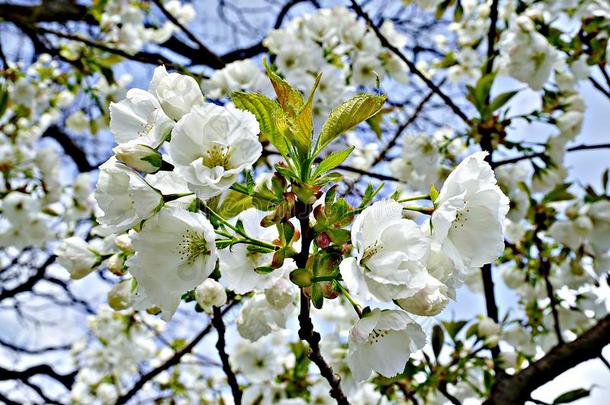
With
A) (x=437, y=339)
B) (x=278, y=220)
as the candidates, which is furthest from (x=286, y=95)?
(x=437, y=339)

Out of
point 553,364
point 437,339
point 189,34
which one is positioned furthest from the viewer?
point 189,34

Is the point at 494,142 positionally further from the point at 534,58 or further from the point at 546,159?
the point at 534,58

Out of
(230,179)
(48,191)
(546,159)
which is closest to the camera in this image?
(230,179)

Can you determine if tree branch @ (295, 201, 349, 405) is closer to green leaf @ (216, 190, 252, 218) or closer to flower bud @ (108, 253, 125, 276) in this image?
green leaf @ (216, 190, 252, 218)

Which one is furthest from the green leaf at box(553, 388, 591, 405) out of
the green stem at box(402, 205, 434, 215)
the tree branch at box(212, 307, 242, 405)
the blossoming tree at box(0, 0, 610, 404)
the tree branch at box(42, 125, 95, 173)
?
the tree branch at box(42, 125, 95, 173)

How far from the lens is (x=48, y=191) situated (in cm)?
284

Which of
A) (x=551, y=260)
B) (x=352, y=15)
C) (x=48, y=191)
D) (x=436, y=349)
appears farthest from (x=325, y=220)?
(x=48, y=191)

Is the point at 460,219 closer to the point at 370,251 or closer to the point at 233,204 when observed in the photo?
the point at 370,251

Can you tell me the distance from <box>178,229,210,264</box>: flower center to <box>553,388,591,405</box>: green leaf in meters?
1.16

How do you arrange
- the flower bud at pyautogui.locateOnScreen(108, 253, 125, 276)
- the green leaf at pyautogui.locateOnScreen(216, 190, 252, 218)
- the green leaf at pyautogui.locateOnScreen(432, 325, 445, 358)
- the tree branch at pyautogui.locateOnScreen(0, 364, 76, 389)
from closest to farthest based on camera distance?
the green leaf at pyautogui.locateOnScreen(216, 190, 252, 218), the flower bud at pyautogui.locateOnScreen(108, 253, 125, 276), the green leaf at pyautogui.locateOnScreen(432, 325, 445, 358), the tree branch at pyautogui.locateOnScreen(0, 364, 76, 389)

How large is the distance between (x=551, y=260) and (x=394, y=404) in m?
0.84

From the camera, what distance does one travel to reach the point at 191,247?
718 mm

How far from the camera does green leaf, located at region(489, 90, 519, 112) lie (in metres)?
1.74

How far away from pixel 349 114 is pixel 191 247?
27cm
